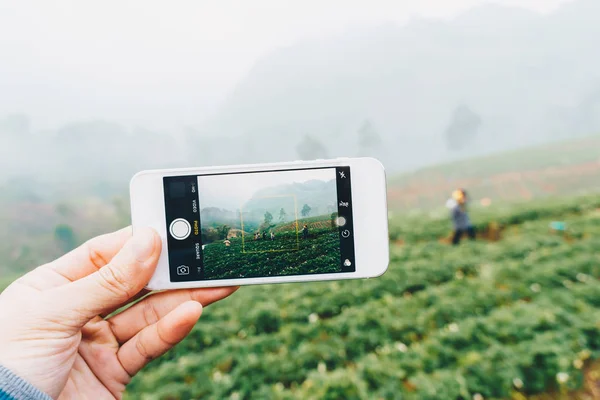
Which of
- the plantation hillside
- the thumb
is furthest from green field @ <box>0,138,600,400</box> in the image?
the plantation hillside

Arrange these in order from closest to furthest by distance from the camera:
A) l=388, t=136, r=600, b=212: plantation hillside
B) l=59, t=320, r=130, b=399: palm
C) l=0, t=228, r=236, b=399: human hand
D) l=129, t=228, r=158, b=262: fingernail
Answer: l=0, t=228, r=236, b=399: human hand
l=129, t=228, r=158, b=262: fingernail
l=59, t=320, r=130, b=399: palm
l=388, t=136, r=600, b=212: plantation hillside

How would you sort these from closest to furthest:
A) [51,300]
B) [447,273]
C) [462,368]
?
[51,300]
[462,368]
[447,273]

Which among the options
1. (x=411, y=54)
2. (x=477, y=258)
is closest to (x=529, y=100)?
(x=411, y=54)

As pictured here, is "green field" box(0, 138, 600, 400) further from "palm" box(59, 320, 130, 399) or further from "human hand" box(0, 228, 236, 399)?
"palm" box(59, 320, 130, 399)

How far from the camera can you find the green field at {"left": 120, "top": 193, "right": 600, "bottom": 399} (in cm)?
239

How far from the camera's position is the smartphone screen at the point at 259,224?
154cm

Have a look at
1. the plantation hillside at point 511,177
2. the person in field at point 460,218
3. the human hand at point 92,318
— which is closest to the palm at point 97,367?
the human hand at point 92,318

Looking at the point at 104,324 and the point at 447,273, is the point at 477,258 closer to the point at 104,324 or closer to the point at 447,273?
the point at 447,273

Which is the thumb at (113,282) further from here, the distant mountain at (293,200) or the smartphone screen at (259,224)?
the distant mountain at (293,200)

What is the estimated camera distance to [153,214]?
154 centimetres

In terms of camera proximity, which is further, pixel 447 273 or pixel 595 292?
pixel 447 273

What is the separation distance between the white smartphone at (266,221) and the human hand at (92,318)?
10 centimetres

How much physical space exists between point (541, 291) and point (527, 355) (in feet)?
3.45

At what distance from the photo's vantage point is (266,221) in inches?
61.0
